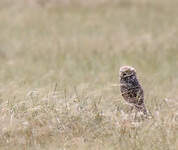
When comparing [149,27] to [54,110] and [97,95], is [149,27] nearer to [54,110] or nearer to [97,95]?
[97,95]

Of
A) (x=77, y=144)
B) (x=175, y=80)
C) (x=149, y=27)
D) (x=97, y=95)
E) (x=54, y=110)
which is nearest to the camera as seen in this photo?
(x=77, y=144)

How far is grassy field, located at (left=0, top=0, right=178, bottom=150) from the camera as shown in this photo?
5.52 metres

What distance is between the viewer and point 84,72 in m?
A: 11.3

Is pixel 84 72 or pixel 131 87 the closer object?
pixel 131 87

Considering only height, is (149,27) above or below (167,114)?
A: above

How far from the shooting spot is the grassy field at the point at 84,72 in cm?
552

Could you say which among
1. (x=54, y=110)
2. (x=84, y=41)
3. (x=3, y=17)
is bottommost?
(x=54, y=110)

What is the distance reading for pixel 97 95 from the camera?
22.5ft

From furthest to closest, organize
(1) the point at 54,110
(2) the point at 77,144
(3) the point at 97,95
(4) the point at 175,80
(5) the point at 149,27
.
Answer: (5) the point at 149,27 < (4) the point at 175,80 < (3) the point at 97,95 < (1) the point at 54,110 < (2) the point at 77,144

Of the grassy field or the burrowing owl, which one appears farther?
the burrowing owl

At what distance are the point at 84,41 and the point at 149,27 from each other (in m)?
1.78

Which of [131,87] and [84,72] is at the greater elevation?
[84,72]

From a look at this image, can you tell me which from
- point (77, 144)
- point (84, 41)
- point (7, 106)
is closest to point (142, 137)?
point (77, 144)

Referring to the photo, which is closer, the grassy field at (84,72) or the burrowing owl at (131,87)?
the grassy field at (84,72)
